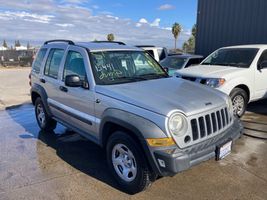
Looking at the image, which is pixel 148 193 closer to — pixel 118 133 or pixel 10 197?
pixel 118 133

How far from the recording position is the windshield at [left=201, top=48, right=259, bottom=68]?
763 centimetres

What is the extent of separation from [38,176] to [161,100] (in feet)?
7.11

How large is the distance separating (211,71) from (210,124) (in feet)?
12.5

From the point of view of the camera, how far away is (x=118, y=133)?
3.81 m

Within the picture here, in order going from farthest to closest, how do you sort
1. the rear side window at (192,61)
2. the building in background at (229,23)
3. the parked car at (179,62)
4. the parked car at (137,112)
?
the building in background at (229,23) → the rear side window at (192,61) → the parked car at (179,62) → the parked car at (137,112)

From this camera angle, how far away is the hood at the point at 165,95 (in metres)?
3.53

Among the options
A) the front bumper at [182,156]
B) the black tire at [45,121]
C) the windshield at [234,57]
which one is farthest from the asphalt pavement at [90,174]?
the windshield at [234,57]

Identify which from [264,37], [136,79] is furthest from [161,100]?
[264,37]

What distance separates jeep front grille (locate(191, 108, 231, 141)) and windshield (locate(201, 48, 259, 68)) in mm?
3958

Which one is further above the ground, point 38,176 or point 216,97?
point 216,97

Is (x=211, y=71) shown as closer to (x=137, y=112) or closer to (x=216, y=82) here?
(x=216, y=82)

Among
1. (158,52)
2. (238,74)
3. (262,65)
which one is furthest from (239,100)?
(158,52)

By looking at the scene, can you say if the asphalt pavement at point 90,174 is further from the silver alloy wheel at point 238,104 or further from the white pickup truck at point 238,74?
the white pickup truck at point 238,74

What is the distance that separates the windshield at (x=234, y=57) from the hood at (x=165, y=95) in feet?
11.9
